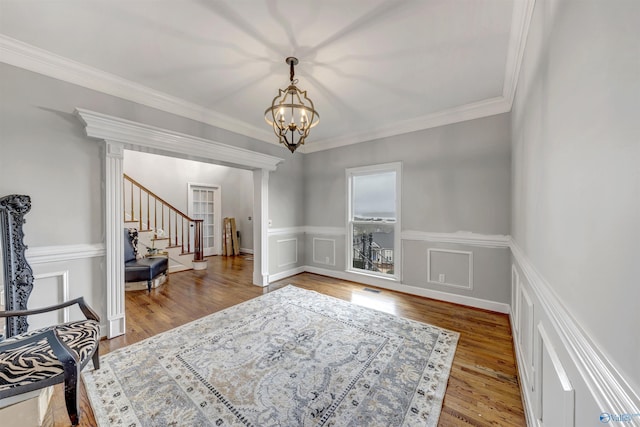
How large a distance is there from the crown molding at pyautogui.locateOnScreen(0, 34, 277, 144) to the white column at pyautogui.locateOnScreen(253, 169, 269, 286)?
1.02 metres

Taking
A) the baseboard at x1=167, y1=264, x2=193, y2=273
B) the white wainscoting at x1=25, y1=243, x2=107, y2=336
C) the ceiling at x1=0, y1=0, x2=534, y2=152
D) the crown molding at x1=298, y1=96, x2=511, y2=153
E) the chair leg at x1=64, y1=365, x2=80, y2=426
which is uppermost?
the ceiling at x1=0, y1=0, x2=534, y2=152

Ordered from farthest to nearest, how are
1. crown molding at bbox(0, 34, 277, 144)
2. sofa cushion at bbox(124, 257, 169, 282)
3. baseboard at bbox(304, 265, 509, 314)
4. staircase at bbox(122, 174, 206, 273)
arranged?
staircase at bbox(122, 174, 206, 273), sofa cushion at bbox(124, 257, 169, 282), baseboard at bbox(304, 265, 509, 314), crown molding at bbox(0, 34, 277, 144)

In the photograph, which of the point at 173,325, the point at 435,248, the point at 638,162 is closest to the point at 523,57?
the point at 638,162

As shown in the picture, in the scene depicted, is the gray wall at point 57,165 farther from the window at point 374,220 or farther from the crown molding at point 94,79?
the window at point 374,220

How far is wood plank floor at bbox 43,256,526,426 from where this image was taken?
1.57 m

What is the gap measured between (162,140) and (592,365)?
11.8ft

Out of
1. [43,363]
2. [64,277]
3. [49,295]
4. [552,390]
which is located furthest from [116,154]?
[552,390]

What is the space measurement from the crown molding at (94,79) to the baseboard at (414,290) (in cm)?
317

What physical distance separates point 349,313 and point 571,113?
8.86 ft

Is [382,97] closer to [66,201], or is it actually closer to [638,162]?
[638,162]

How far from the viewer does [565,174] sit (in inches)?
35.9

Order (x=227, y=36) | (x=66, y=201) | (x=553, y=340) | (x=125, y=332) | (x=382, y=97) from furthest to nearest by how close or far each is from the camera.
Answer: (x=382, y=97) → (x=125, y=332) → (x=66, y=201) → (x=227, y=36) → (x=553, y=340)

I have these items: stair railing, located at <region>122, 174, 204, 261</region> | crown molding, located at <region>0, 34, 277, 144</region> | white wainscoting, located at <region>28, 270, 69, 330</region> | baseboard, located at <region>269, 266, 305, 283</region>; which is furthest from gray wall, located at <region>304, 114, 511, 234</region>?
stair railing, located at <region>122, 174, 204, 261</region>

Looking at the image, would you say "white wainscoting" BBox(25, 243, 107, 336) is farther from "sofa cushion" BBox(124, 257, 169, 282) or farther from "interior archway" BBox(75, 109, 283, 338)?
"sofa cushion" BBox(124, 257, 169, 282)
